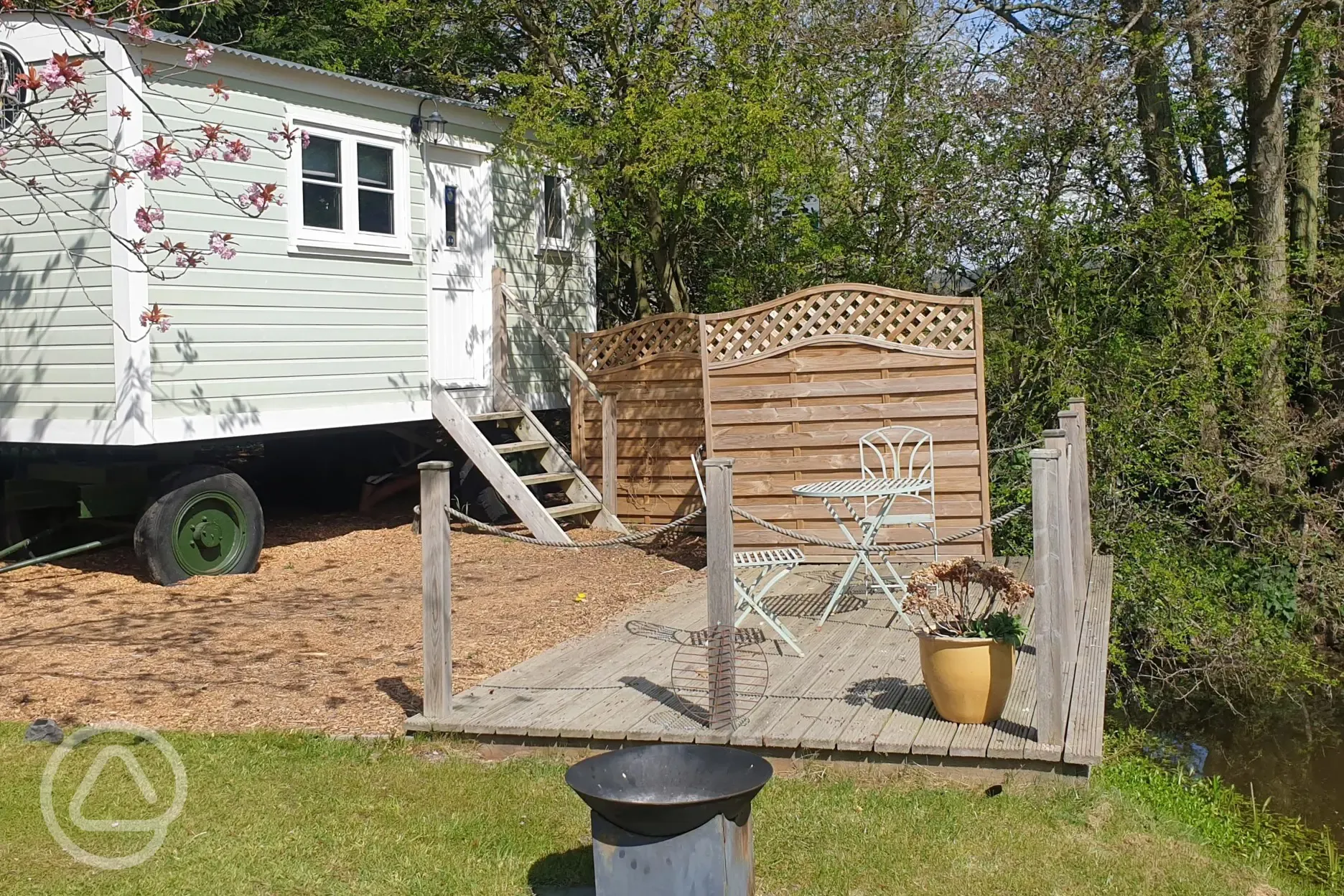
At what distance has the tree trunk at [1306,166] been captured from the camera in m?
11.9

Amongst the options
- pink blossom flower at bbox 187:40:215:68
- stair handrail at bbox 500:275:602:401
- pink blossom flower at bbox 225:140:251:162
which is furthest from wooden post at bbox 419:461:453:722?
stair handrail at bbox 500:275:602:401

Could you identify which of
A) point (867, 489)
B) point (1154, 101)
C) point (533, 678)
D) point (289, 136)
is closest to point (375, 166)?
point (289, 136)

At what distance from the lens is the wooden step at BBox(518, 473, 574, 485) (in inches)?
444

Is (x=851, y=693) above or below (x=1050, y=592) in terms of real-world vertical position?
below

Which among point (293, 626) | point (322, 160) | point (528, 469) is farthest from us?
point (528, 469)

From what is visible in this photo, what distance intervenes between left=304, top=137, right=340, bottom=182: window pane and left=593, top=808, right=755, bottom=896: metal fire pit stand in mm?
7864

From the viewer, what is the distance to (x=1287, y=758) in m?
8.24

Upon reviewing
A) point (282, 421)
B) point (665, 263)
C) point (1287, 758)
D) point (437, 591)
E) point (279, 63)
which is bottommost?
point (1287, 758)

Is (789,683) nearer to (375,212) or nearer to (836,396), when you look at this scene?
(836,396)

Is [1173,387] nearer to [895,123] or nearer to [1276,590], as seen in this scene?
[1276,590]

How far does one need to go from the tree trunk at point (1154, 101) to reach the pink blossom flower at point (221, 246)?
741 cm

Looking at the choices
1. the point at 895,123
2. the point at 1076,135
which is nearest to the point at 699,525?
the point at 895,123

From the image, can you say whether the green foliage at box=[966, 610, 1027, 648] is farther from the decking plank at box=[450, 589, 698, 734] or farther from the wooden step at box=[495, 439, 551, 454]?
the wooden step at box=[495, 439, 551, 454]

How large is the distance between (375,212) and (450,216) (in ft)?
3.22
